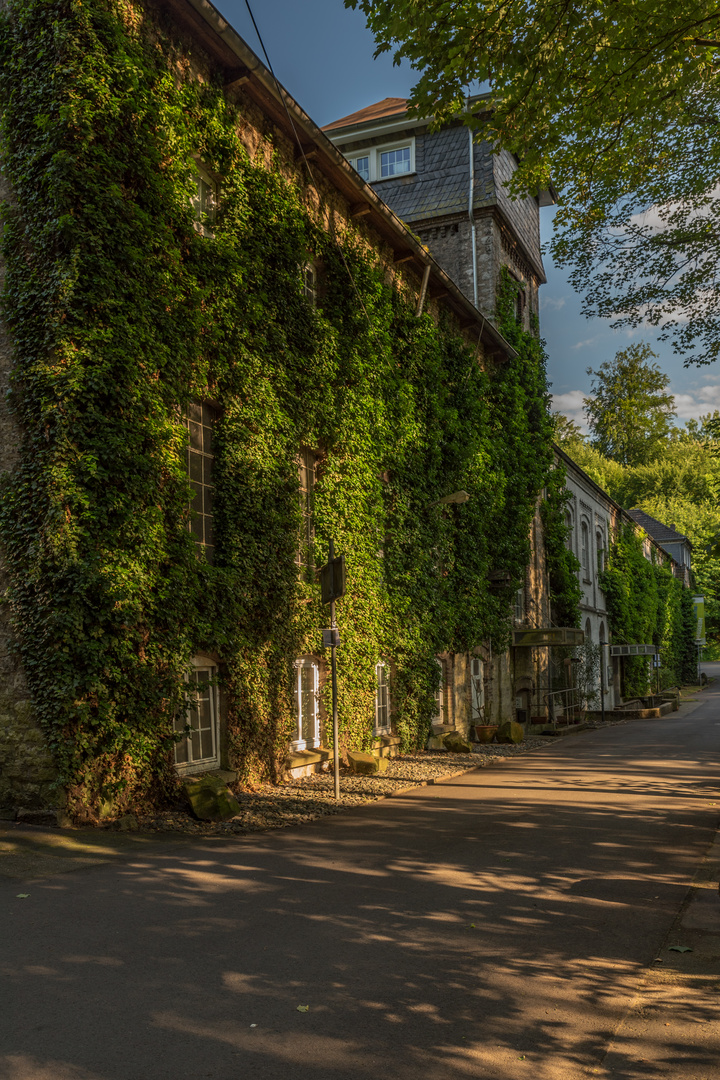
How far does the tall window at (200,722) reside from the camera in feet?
34.3

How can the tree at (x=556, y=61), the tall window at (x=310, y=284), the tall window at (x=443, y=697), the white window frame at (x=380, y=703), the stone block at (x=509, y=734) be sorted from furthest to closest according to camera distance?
the stone block at (x=509, y=734)
the tall window at (x=443, y=697)
the white window frame at (x=380, y=703)
the tall window at (x=310, y=284)
the tree at (x=556, y=61)

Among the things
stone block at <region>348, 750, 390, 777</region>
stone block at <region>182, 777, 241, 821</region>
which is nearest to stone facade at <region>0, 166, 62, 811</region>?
stone block at <region>182, 777, 241, 821</region>

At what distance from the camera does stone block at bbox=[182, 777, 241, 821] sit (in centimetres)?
938

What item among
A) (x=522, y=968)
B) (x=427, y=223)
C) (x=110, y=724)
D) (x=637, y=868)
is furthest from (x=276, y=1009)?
(x=427, y=223)

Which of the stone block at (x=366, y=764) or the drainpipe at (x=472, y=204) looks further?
the drainpipe at (x=472, y=204)

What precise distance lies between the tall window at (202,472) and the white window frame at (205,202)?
8.07ft

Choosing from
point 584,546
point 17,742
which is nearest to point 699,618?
point 584,546

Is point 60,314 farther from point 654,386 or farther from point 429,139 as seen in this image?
point 654,386

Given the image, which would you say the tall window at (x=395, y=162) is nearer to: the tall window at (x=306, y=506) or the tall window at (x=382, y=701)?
the tall window at (x=306, y=506)

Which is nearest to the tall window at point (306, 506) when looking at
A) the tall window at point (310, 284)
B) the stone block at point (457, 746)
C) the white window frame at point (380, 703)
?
the tall window at point (310, 284)

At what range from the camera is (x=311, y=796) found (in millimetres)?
11227

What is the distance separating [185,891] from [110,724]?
9.43 ft

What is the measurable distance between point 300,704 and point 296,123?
9352 millimetres

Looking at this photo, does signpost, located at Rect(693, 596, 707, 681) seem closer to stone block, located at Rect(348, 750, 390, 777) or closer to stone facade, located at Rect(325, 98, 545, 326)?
stone facade, located at Rect(325, 98, 545, 326)
